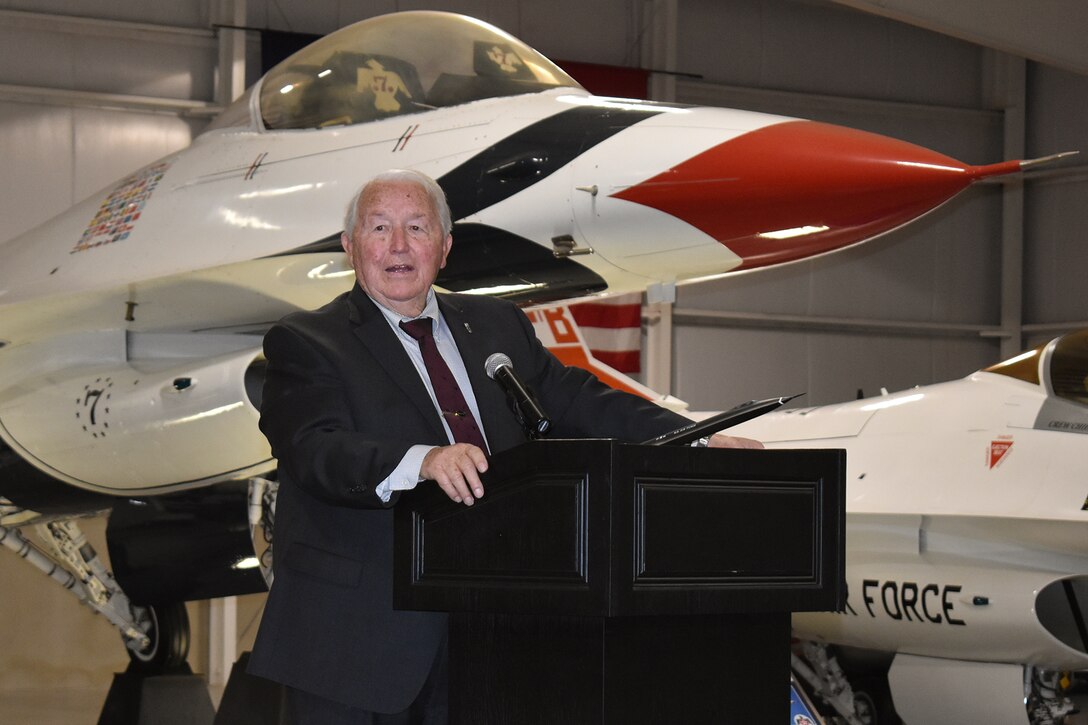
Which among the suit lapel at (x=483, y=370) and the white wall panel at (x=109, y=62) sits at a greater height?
the white wall panel at (x=109, y=62)

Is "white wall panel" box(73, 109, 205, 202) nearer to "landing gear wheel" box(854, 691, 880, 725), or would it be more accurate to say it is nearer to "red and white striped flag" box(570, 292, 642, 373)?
"red and white striped flag" box(570, 292, 642, 373)

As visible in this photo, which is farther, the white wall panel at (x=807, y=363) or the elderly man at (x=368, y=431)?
the white wall panel at (x=807, y=363)

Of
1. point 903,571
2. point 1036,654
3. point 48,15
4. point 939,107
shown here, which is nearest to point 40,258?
point 903,571

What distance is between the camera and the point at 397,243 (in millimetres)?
2176

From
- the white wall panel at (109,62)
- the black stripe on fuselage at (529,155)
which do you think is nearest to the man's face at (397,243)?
the black stripe on fuselage at (529,155)

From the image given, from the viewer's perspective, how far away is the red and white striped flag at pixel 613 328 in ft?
42.0

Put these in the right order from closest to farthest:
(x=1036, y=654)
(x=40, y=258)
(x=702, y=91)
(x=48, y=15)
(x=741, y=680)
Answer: (x=741, y=680), (x=40, y=258), (x=1036, y=654), (x=48, y=15), (x=702, y=91)

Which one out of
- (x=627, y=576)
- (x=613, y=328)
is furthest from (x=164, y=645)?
(x=613, y=328)

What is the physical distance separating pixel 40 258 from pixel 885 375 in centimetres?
1116

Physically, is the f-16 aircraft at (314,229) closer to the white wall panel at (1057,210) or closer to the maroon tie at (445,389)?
the maroon tie at (445,389)

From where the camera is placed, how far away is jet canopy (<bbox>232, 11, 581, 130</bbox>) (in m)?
4.38

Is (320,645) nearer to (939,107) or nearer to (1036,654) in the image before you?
(1036,654)

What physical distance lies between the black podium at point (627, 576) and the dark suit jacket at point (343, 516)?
0.23m

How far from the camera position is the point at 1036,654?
6059 mm
